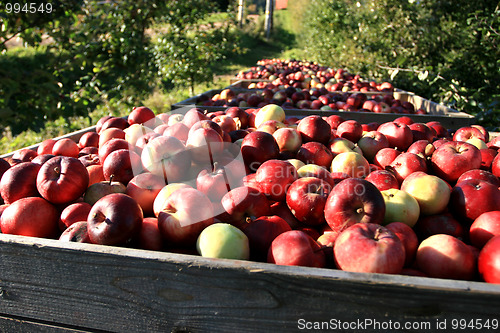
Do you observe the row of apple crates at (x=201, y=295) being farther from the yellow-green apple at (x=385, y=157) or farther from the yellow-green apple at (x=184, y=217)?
the yellow-green apple at (x=385, y=157)

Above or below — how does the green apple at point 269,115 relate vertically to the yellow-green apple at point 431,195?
above

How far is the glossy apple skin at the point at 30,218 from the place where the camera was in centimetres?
149

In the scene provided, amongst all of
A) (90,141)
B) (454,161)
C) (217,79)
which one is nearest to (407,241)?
(454,161)

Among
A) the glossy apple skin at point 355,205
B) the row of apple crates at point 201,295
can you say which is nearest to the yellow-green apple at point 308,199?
the glossy apple skin at point 355,205

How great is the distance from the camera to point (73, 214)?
1543mm

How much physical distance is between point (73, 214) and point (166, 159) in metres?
0.49

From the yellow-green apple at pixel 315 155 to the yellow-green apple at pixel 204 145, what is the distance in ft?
1.63

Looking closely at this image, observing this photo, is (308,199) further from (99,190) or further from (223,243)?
(99,190)

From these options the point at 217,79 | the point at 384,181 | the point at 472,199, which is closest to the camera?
the point at 472,199

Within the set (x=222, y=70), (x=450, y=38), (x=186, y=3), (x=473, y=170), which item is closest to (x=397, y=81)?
(x=450, y=38)

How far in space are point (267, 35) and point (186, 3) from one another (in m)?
29.8

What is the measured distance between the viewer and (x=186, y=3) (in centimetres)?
875

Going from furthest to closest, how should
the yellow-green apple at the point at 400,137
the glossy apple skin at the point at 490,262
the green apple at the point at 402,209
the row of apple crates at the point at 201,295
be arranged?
the yellow-green apple at the point at 400,137 < the green apple at the point at 402,209 < the glossy apple skin at the point at 490,262 < the row of apple crates at the point at 201,295

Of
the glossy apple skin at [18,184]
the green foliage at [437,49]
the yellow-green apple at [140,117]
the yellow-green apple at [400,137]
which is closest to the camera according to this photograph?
the glossy apple skin at [18,184]
